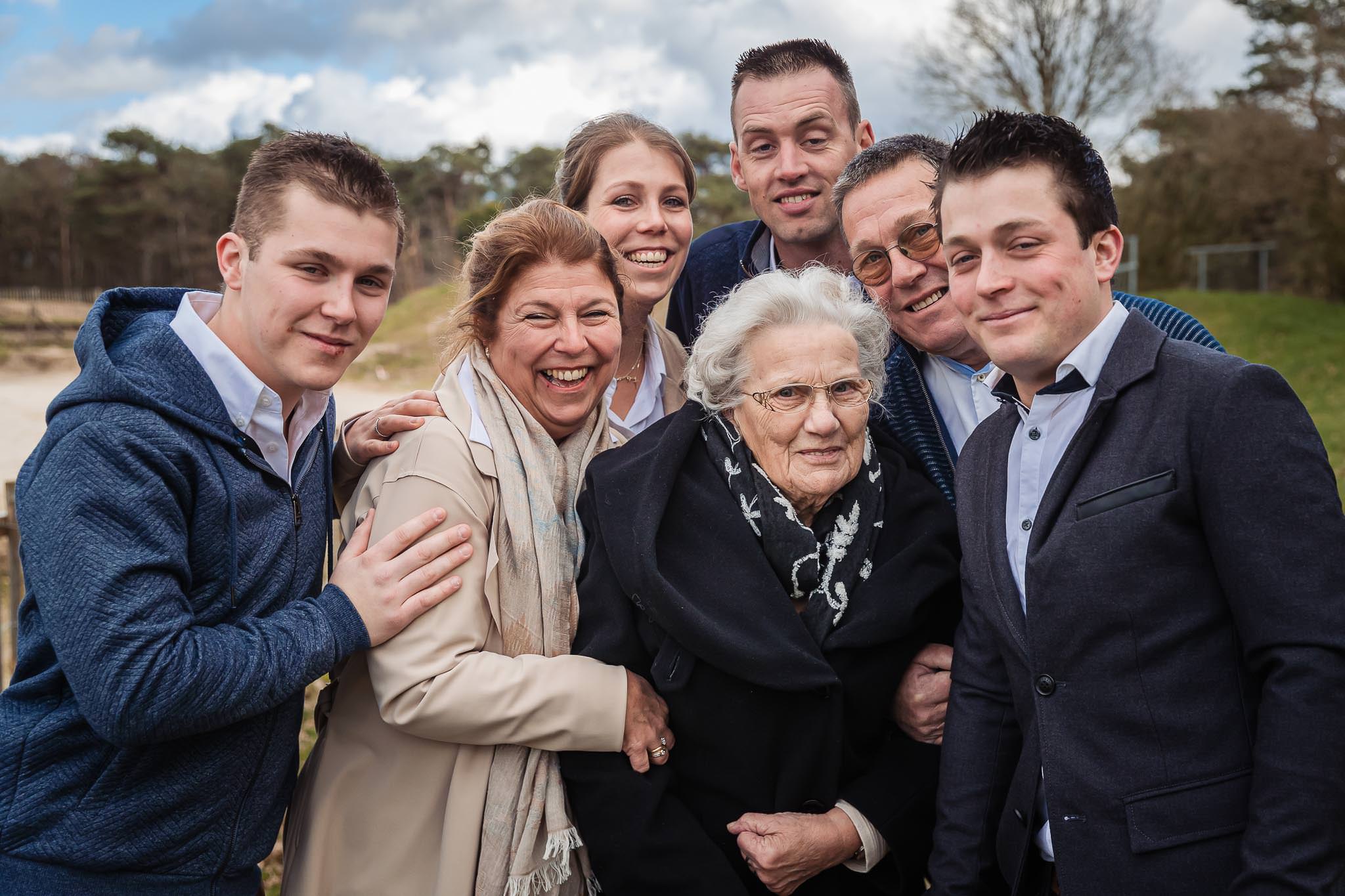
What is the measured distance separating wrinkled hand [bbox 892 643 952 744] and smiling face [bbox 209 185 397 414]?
65.4 inches

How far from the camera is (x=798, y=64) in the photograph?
397cm

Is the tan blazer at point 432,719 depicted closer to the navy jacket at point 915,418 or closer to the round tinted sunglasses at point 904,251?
the navy jacket at point 915,418

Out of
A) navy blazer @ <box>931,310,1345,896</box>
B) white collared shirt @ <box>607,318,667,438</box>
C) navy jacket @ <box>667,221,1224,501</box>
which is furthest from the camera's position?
white collared shirt @ <box>607,318,667,438</box>

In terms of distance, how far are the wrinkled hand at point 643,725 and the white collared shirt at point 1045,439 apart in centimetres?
91

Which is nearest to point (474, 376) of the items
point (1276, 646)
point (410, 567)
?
point (410, 567)

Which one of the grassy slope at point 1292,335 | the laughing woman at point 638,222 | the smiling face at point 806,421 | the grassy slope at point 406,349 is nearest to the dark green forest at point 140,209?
the grassy slope at point 406,349

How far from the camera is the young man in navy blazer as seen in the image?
1738mm

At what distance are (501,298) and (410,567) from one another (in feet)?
2.71

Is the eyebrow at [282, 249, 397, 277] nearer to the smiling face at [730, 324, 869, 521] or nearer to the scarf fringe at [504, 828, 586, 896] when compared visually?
the smiling face at [730, 324, 869, 521]

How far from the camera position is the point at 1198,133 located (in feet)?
78.0

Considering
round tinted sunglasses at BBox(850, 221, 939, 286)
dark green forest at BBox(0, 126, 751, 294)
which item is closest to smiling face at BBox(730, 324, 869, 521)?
round tinted sunglasses at BBox(850, 221, 939, 286)

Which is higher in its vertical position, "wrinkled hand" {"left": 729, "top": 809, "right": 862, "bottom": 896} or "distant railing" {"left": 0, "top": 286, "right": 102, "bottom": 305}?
"distant railing" {"left": 0, "top": 286, "right": 102, "bottom": 305}

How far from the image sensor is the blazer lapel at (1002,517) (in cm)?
214

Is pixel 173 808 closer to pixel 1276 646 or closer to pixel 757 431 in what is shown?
pixel 757 431
